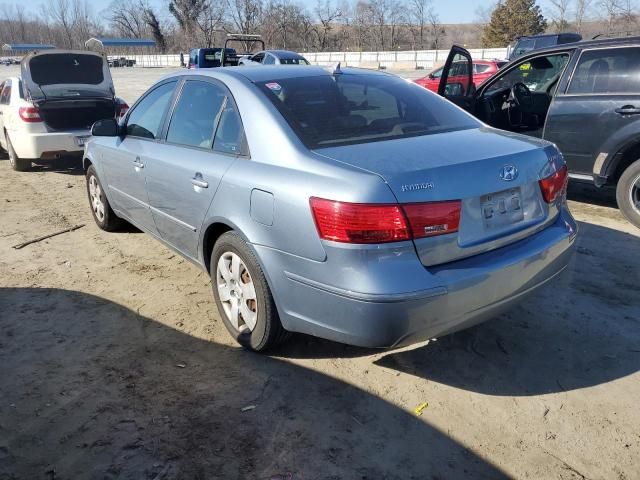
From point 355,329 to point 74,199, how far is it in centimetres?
586

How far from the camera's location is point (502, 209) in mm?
2766

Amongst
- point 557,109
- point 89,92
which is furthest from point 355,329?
point 89,92

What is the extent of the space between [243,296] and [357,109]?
52.4 inches

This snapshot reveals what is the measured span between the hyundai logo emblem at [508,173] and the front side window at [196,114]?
1780mm

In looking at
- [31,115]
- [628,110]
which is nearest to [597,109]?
[628,110]

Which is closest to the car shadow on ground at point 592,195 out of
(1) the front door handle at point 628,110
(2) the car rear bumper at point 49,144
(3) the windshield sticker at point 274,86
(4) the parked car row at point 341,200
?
(1) the front door handle at point 628,110

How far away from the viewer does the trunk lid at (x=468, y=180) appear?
8.27ft

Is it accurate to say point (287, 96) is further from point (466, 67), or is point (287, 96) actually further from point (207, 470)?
point (466, 67)

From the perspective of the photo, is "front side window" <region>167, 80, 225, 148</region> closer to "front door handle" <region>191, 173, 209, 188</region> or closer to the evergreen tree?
"front door handle" <region>191, 173, 209, 188</region>

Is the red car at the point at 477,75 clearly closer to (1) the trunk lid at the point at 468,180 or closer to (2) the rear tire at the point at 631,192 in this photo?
(2) the rear tire at the point at 631,192

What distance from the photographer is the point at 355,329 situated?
102 inches

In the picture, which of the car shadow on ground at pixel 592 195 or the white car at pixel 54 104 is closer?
the car shadow on ground at pixel 592 195

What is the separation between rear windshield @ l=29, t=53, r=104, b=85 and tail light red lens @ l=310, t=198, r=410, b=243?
8050 millimetres

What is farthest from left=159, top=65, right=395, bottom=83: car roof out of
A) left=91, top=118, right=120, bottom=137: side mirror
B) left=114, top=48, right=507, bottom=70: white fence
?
left=114, top=48, right=507, bottom=70: white fence
